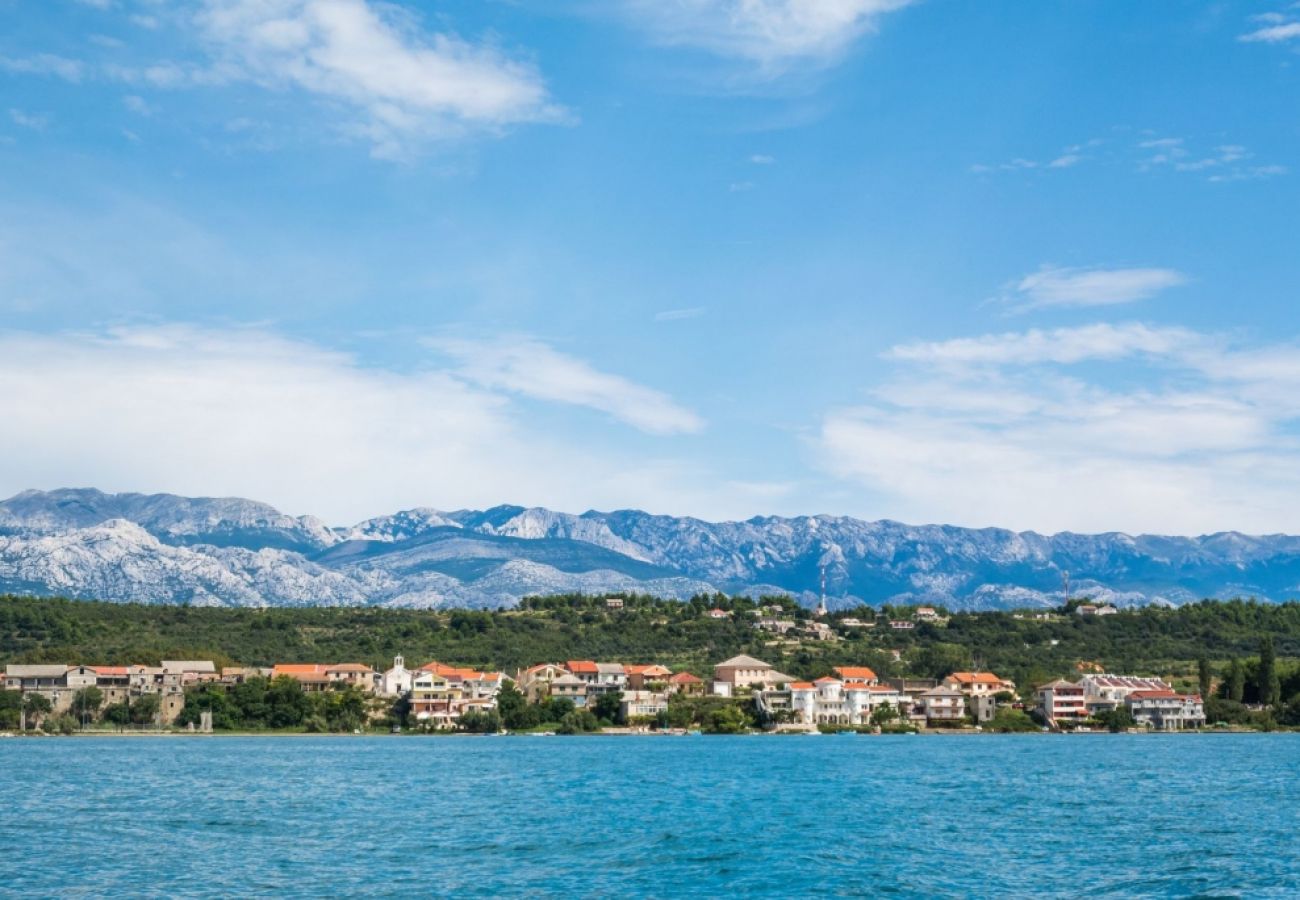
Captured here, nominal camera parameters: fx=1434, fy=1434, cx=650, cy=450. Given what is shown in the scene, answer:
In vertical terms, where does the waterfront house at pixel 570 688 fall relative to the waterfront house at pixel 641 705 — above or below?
above

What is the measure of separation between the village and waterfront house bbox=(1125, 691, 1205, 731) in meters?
0.08

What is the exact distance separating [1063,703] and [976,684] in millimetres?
7630

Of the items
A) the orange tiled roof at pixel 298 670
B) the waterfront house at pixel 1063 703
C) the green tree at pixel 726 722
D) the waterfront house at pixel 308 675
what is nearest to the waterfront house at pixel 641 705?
the green tree at pixel 726 722

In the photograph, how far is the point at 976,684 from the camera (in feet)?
391

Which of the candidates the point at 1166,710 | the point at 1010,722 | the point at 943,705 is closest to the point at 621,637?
the point at 943,705

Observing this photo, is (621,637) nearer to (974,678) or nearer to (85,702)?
(974,678)

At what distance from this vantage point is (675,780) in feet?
195

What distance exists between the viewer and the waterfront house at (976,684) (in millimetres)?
118812

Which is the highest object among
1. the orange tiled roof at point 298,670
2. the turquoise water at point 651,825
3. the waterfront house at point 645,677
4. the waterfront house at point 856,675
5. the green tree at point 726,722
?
the waterfront house at point 856,675

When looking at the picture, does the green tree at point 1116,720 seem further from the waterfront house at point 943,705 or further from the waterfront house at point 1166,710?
the waterfront house at point 943,705

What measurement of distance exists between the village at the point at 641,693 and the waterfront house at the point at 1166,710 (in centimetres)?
8

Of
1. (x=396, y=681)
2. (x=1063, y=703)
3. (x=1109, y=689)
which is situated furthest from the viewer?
(x=1109, y=689)

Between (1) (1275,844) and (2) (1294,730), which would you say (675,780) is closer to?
(1) (1275,844)

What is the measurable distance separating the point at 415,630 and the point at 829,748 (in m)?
69.7
